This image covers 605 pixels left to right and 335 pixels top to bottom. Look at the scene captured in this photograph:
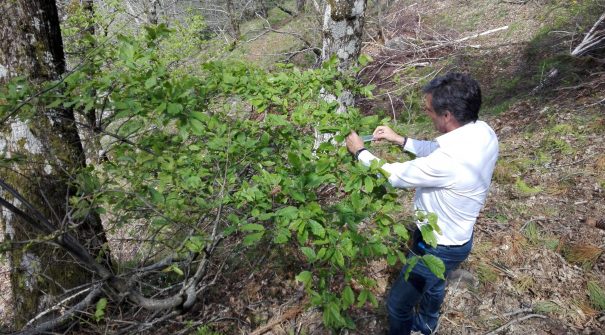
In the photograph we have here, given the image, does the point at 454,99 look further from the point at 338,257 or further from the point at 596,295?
the point at 596,295

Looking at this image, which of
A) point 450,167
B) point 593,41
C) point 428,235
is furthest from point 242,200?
point 593,41

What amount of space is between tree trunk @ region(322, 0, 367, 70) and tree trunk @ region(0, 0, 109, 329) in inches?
123

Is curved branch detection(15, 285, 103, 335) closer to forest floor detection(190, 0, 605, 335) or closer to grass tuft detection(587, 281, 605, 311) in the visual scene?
forest floor detection(190, 0, 605, 335)

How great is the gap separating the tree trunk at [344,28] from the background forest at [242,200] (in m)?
0.03

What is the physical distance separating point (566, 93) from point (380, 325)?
19.1 ft

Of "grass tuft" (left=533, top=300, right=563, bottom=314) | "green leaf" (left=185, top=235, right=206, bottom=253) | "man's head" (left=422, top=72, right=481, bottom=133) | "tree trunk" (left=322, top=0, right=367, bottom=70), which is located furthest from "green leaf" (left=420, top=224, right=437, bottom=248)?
"tree trunk" (left=322, top=0, right=367, bottom=70)

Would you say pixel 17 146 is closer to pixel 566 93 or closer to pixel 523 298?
pixel 523 298

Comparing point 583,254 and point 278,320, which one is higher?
point 278,320

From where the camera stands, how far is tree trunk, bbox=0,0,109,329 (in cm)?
283

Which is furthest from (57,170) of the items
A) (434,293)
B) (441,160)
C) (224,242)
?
(434,293)

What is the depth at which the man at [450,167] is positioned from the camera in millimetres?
2123

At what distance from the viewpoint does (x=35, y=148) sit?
3035mm

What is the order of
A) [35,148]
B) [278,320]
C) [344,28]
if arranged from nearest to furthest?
[35,148], [278,320], [344,28]

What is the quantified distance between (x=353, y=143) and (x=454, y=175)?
2.03 ft
